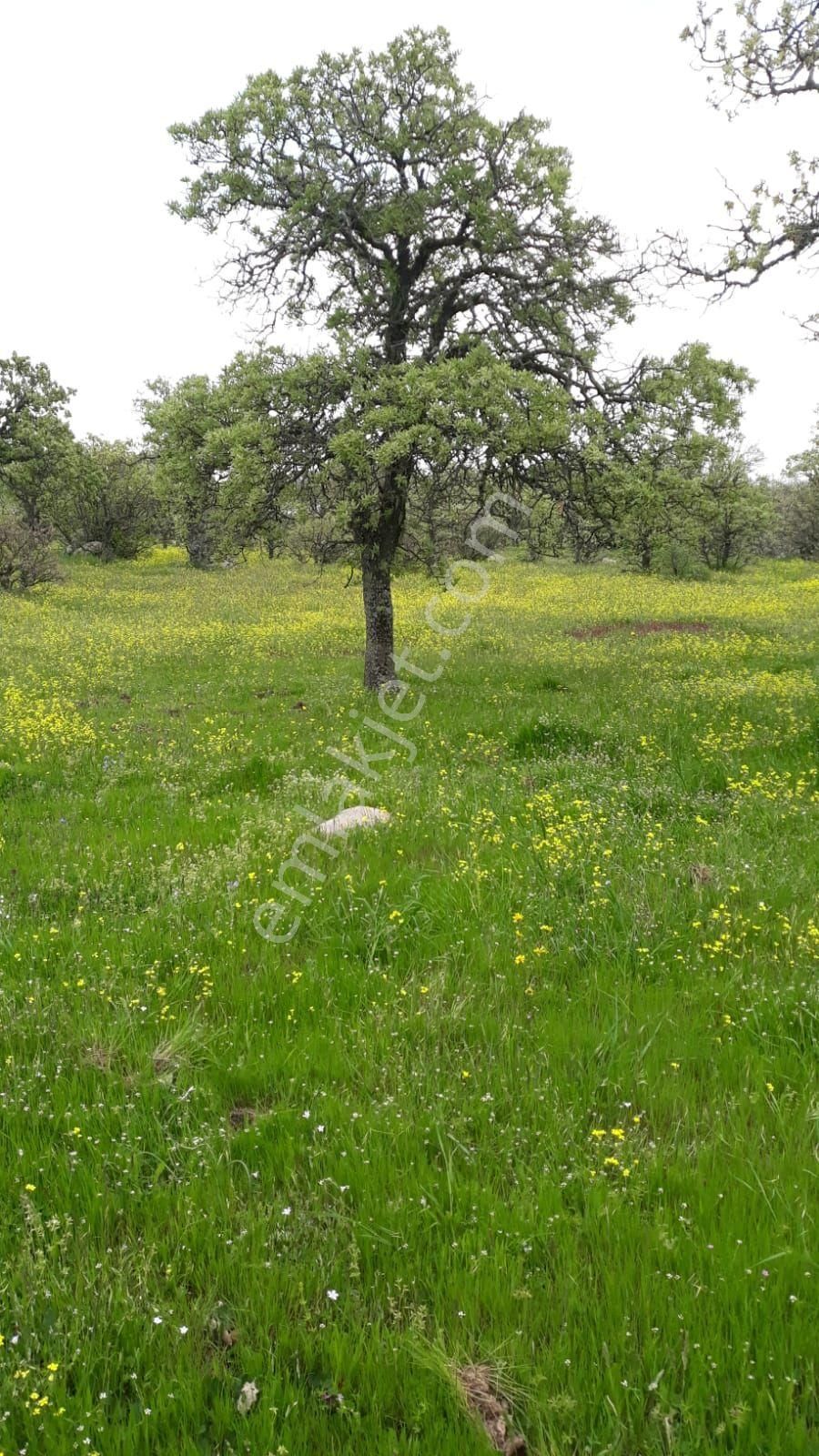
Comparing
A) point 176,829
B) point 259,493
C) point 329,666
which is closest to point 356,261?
point 259,493

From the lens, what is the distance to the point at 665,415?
14656 millimetres

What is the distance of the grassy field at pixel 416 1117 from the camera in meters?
2.59

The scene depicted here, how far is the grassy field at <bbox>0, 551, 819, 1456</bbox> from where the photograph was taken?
2590 mm

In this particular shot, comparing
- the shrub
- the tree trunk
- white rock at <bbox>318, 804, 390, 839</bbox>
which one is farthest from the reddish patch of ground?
the shrub

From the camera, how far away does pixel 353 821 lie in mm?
7953

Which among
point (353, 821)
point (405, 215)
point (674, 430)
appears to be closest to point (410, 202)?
point (405, 215)

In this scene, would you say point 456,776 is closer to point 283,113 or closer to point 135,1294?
point 135,1294

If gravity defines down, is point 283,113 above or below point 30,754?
above

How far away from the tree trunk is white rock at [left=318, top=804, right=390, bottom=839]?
8.55 m

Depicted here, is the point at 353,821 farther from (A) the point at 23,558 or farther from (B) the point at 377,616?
(A) the point at 23,558

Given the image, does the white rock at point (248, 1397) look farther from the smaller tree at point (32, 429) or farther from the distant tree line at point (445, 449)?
the smaller tree at point (32, 429)

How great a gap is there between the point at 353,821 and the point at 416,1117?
4.23 metres

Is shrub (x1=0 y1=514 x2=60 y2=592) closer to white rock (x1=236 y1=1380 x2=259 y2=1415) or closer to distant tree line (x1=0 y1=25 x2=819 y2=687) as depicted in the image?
distant tree line (x1=0 y1=25 x2=819 y2=687)

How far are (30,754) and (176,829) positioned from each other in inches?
180
